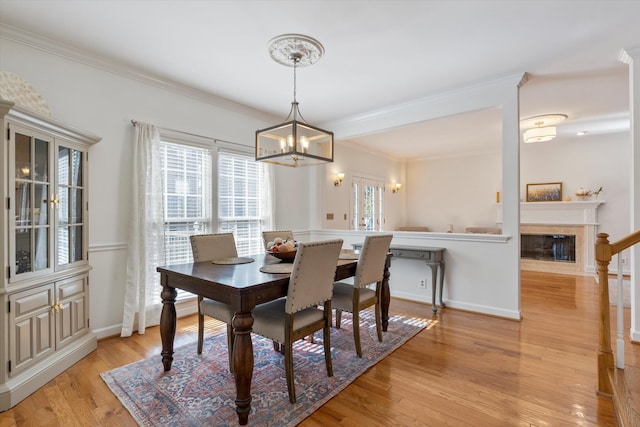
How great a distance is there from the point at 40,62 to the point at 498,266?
4963 mm

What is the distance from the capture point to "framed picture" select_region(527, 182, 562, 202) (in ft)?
20.8

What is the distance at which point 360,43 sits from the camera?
277 cm

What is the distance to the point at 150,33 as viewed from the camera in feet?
8.55

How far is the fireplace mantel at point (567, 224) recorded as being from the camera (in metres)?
5.96

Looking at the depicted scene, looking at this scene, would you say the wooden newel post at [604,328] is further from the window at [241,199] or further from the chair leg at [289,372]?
the window at [241,199]

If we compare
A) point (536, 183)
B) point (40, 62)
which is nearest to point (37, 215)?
point (40, 62)

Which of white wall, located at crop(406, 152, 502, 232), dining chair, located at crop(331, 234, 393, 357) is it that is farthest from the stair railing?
white wall, located at crop(406, 152, 502, 232)

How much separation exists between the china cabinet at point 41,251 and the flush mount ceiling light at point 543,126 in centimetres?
584

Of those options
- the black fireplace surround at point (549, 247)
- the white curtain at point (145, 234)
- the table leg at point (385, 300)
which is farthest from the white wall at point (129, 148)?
the black fireplace surround at point (549, 247)

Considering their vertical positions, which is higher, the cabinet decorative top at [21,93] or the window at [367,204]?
the cabinet decorative top at [21,93]

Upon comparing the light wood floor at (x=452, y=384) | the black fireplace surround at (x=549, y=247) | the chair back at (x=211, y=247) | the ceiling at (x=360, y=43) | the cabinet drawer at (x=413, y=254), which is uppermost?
the ceiling at (x=360, y=43)

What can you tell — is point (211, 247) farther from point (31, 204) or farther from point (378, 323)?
point (378, 323)

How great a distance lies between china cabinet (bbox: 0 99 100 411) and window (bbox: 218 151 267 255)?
61.5 inches

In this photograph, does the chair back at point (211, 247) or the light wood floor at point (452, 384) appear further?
the chair back at point (211, 247)
